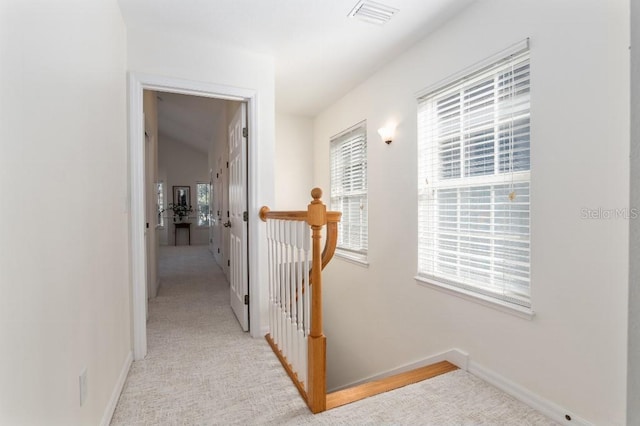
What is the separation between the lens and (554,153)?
169cm

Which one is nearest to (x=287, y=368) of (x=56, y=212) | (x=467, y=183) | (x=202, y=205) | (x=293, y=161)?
(x=56, y=212)

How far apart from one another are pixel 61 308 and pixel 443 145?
2.40 metres

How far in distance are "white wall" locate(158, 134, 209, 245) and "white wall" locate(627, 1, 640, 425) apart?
32.3 ft

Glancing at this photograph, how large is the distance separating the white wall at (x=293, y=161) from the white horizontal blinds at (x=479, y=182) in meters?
2.37

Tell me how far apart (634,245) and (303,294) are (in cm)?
150

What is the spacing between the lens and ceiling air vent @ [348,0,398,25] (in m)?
2.09

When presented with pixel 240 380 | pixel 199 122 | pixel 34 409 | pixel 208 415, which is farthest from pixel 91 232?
pixel 199 122

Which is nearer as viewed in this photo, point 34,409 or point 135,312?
point 34,409

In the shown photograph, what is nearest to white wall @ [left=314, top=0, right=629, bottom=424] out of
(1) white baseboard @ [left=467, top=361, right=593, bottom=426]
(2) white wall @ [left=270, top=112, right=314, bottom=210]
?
(1) white baseboard @ [left=467, top=361, right=593, bottom=426]

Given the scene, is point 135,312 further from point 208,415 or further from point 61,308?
point 61,308

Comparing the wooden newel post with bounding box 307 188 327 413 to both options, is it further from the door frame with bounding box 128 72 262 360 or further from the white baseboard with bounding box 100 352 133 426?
the door frame with bounding box 128 72 262 360

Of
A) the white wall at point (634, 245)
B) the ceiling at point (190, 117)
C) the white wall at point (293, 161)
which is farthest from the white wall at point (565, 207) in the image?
the ceiling at point (190, 117)

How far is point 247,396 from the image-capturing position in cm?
185

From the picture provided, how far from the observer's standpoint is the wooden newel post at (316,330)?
5.58ft
